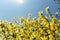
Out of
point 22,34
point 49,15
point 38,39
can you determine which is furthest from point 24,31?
point 49,15

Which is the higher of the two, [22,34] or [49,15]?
[49,15]

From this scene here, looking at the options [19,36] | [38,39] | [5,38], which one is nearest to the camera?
[38,39]

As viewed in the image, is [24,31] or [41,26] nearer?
[41,26]

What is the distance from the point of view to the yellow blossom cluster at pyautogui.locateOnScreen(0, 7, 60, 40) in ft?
5.20

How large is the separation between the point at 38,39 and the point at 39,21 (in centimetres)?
17

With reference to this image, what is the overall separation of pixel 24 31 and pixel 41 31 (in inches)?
8.2

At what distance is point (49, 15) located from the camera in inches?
64.0

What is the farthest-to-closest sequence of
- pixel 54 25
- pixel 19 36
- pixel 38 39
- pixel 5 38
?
pixel 5 38 → pixel 19 36 → pixel 38 39 → pixel 54 25

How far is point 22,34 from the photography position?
5.83ft

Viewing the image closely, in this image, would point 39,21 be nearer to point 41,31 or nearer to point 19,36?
point 41,31

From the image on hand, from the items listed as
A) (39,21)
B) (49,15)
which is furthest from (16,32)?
(49,15)

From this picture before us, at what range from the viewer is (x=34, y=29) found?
5.68ft

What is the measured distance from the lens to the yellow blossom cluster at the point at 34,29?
5.20 feet

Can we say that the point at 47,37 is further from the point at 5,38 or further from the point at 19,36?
the point at 5,38
